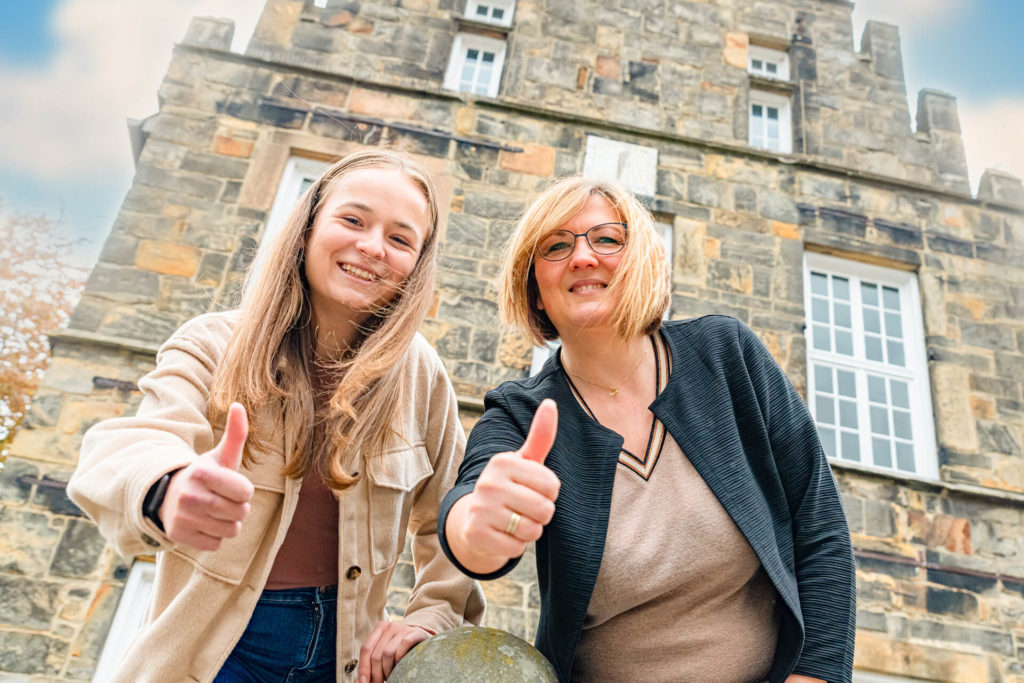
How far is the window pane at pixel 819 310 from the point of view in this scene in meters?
6.64

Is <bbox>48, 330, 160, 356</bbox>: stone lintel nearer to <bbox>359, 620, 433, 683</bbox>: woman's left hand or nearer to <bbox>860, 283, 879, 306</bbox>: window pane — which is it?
<bbox>359, 620, 433, 683</bbox>: woman's left hand

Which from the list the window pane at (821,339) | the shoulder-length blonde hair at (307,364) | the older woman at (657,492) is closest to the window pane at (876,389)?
the window pane at (821,339)

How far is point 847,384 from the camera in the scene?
6426mm

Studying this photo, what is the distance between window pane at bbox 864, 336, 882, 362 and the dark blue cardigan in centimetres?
552

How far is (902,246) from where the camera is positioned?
680 centimetres

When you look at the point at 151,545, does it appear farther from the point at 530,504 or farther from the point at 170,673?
the point at 530,504

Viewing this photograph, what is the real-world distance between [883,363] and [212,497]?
682 centimetres

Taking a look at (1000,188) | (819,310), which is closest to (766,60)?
(1000,188)

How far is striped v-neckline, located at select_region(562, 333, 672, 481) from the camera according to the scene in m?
1.59

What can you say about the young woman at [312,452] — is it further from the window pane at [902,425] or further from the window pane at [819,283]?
the window pane at [819,283]

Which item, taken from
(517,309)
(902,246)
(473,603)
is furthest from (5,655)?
(902,246)

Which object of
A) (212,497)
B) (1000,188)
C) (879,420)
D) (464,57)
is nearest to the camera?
(212,497)

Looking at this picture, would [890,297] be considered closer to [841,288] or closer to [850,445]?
[841,288]

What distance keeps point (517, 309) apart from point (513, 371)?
372cm
